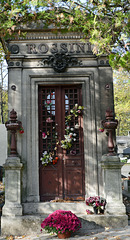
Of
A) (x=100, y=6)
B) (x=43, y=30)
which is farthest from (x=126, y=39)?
(x=43, y=30)

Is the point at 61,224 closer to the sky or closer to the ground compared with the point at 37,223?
closer to the sky

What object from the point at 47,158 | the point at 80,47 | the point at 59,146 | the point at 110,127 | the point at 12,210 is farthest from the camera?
the point at 80,47

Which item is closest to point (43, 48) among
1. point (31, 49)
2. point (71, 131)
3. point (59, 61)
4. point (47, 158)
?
point (31, 49)

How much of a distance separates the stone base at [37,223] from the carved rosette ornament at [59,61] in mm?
4036

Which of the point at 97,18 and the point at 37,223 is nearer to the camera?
the point at 97,18

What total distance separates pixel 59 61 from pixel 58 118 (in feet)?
5.38

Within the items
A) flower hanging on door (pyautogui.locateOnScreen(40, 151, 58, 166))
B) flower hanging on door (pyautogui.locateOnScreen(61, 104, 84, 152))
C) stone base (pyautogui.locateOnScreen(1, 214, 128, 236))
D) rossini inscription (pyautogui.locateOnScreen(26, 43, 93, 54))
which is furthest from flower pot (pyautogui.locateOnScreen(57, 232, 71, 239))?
rossini inscription (pyautogui.locateOnScreen(26, 43, 93, 54))

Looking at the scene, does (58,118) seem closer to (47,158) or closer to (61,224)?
(47,158)

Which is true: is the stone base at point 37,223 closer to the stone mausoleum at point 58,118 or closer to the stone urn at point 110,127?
the stone mausoleum at point 58,118

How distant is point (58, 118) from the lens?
756cm

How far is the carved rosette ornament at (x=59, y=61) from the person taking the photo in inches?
293

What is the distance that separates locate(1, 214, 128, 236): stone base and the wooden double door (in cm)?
84

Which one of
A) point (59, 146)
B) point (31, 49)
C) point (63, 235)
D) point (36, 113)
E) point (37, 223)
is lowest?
point (63, 235)

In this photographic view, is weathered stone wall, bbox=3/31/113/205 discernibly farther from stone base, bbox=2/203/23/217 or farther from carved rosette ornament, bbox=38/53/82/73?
stone base, bbox=2/203/23/217
